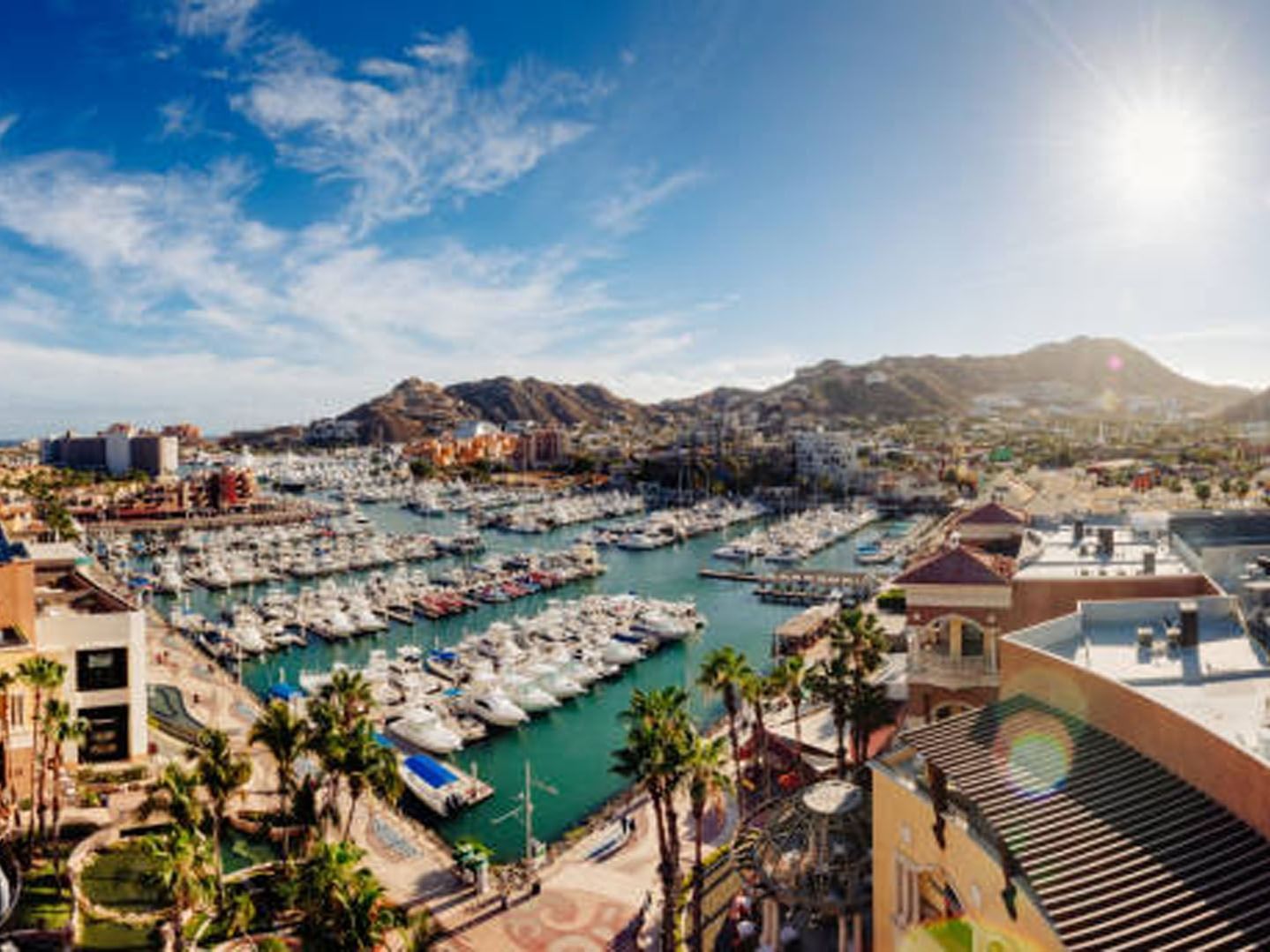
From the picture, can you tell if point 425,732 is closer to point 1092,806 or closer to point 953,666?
point 953,666

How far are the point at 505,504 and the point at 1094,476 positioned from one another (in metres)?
75.8

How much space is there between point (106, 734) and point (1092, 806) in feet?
102

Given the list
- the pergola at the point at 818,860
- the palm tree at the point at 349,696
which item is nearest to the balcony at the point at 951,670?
the pergola at the point at 818,860

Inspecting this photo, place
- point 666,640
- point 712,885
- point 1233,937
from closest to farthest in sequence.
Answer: point 1233,937 → point 712,885 → point 666,640

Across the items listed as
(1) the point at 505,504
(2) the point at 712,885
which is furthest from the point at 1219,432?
(2) the point at 712,885

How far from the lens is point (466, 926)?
2112 cm

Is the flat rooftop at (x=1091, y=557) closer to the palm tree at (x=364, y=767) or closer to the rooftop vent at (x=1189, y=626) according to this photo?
the rooftop vent at (x=1189, y=626)

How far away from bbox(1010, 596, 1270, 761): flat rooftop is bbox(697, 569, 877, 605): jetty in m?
41.9

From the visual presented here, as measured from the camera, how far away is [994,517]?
3362cm

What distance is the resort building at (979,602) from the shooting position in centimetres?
2111

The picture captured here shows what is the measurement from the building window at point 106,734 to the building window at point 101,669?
778mm

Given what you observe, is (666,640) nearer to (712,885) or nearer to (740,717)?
(740,717)

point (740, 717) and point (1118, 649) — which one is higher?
point (1118, 649)

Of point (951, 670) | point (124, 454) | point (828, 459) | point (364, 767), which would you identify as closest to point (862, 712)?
point (951, 670)
